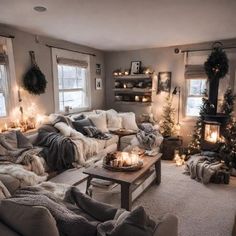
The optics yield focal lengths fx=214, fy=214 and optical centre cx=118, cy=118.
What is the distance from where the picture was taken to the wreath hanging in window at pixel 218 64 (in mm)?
3961

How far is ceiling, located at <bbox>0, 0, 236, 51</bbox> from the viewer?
8.01ft

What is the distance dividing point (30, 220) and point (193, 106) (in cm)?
446

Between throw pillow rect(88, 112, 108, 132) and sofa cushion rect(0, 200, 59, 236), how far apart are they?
136 inches

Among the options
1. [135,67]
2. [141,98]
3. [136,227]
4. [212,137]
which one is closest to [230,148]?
[212,137]

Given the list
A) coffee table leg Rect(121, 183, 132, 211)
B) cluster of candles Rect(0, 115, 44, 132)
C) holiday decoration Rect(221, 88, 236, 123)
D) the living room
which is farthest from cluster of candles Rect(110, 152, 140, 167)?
holiday decoration Rect(221, 88, 236, 123)

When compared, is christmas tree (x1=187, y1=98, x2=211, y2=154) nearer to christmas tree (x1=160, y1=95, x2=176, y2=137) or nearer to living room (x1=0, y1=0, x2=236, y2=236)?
living room (x1=0, y1=0, x2=236, y2=236)

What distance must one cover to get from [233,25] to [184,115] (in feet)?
7.12

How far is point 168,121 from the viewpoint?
4867 mm

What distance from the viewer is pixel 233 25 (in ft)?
10.7

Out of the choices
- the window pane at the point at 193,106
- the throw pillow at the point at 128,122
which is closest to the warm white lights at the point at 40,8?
the throw pillow at the point at 128,122

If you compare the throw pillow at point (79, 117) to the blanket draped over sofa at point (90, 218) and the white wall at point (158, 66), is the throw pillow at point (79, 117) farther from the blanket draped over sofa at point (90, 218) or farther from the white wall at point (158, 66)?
the blanket draped over sofa at point (90, 218)

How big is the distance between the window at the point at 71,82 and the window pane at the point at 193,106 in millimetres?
2441

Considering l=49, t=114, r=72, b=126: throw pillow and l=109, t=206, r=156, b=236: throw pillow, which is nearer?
l=109, t=206, r=156, b=236: throw pillow

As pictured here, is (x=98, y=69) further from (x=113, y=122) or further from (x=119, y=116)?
(x=113, y=122)
